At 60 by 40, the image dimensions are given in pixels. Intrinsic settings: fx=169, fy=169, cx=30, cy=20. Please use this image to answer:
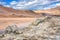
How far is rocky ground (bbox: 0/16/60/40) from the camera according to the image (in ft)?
12.1

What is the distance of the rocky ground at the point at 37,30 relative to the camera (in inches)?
145

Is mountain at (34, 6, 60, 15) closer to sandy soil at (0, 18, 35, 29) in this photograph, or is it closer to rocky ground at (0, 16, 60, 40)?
rocky ground at (0, 16, 60, 40)

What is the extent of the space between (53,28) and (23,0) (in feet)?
3.09

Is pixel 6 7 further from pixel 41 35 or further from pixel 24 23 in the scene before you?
pixel 41 35

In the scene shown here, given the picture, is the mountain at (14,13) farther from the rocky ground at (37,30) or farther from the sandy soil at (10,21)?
the rocky ground at (37,30)

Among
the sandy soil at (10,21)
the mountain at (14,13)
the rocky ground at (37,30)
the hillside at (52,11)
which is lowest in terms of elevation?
the rocky ground at (37,30)

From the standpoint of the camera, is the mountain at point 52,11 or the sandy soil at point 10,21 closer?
the sandy soil at point 10,21

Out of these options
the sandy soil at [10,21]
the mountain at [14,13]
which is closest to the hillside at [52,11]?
the mountain at [14,13]

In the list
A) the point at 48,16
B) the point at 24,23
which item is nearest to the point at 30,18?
the point at 24,23

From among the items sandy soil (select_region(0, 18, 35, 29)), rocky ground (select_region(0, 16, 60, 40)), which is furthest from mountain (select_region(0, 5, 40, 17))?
rocky ground (select_region(0, 16, 60, 40))

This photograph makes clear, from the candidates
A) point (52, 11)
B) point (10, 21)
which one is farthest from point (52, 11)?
point (10, 21)

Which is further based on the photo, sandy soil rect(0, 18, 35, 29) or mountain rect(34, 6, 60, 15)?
mountain rect(34, 6, 60, 15)

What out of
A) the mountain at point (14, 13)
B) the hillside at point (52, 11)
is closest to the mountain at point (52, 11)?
the hillside at point (52, 11)

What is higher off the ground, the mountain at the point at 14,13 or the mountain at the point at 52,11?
the mountain at the point at 14,13
